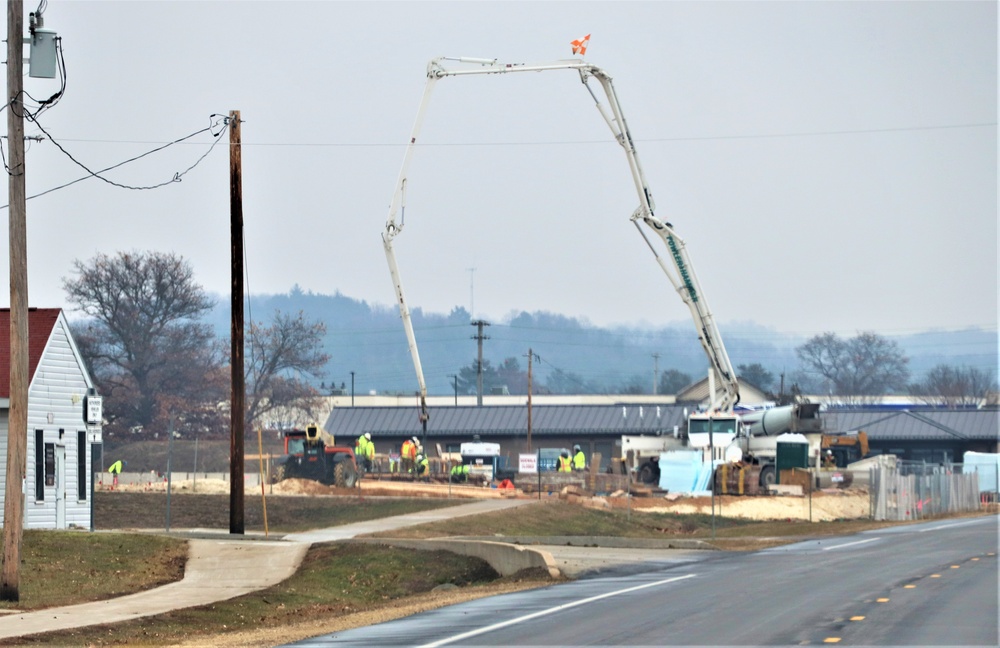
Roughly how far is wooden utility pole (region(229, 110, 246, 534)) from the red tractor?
23.5 metres

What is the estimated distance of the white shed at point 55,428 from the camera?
1309 inches

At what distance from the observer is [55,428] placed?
34250 millimetres

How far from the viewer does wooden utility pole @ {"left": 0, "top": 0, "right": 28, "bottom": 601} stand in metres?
20.4

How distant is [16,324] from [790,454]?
4160cm

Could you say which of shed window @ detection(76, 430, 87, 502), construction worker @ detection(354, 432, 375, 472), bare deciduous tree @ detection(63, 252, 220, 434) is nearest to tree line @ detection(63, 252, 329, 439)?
bare deciduous tree @ detection(63, 252, 220, 434)

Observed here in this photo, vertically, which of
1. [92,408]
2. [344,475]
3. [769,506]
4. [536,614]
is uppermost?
[92,408]

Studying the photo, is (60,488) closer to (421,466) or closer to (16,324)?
(16,324)

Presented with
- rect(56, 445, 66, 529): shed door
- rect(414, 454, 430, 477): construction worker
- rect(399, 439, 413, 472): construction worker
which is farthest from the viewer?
rect(399, 439, 413, 472): construction worker

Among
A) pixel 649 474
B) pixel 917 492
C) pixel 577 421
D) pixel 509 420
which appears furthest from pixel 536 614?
pixel 509 420

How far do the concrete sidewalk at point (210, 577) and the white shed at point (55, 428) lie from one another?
380cm

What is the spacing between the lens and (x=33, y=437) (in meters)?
33.2

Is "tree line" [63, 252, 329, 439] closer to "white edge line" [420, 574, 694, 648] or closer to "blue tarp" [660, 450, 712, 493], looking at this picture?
"blue tarp" [660, 450, 712, 493]

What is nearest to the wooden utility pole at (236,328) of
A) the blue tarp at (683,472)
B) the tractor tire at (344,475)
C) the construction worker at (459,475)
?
the tractor tire at (344,475)

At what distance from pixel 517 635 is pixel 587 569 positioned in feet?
31.4
